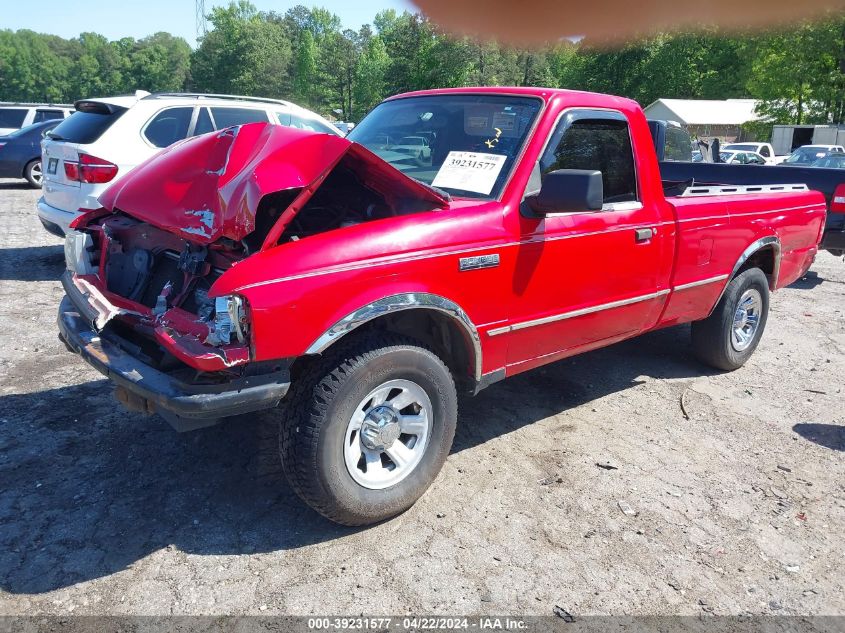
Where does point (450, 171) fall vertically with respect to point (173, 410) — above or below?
above

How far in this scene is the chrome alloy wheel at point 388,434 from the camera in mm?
3096

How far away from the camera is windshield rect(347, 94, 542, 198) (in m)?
3.67

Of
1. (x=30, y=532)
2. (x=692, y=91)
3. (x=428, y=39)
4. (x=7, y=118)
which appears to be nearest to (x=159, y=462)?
(x=30, y=532)

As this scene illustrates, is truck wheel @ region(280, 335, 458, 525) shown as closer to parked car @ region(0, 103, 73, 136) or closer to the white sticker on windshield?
the white sticker on windshield

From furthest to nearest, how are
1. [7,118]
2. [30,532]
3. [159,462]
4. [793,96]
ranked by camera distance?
[793,96], [7,118], [159,462], [30,532]

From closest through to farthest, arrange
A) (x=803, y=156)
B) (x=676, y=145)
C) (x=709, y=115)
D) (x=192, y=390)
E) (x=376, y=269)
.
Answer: (x=192, y=390), (x=376, y=269), (x=676, y=145), (x=803, y=156), (x=709, y=115)

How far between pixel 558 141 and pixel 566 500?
2011mm

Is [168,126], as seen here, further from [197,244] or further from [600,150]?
[600,150]

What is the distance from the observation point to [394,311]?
3.03 m

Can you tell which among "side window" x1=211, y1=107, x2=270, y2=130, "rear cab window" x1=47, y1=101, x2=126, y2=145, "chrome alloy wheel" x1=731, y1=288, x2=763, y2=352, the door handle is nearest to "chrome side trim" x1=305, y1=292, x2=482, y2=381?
the door handle

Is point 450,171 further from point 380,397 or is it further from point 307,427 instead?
point 307,427

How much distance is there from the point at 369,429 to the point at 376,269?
76 centimetres

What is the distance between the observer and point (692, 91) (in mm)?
62688

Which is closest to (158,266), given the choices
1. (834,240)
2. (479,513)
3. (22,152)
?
(479,513)
